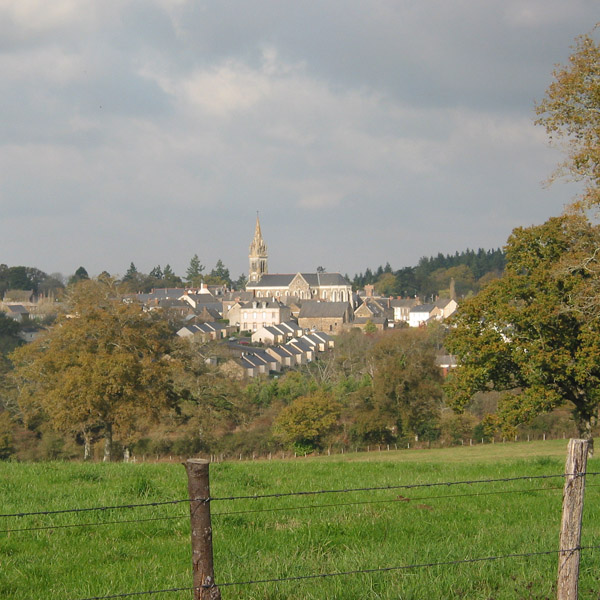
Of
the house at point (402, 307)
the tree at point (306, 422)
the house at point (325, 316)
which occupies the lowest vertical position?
the tree at point (306, 422)

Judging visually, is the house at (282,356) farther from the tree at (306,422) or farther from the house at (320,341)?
the tree at (306,422)

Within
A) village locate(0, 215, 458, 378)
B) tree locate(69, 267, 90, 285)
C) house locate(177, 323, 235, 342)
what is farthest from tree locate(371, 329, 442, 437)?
tree locate(69, 267, 90, 285)

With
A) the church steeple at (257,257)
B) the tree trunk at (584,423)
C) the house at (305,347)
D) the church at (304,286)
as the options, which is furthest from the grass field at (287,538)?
the church steeple at (257,257)

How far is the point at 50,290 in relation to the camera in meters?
160

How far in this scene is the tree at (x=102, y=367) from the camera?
25.2 m

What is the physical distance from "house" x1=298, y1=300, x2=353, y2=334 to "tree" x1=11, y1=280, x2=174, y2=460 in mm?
102551

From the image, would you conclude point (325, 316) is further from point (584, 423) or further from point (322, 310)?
point (584, 423)

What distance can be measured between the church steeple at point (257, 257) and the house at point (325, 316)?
54.2 meters

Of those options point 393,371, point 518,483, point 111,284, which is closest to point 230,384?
point 393,371

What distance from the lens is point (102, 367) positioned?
2522 centimetres

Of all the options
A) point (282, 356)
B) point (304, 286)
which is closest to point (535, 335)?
point (282, 356)

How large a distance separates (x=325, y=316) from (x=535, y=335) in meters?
110

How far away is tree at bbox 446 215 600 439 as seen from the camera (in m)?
21.9

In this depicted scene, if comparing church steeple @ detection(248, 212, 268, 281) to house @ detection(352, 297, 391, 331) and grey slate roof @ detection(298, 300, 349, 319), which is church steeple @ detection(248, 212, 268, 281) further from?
grey slate roof @ detection(298, 300, 349, 319)
